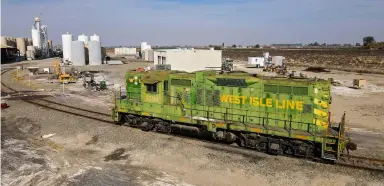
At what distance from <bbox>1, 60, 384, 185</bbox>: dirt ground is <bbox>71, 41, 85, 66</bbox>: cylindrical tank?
41.9m

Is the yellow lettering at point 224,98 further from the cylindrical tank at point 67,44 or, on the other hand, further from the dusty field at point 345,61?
the cylindrical tank at point 67,44

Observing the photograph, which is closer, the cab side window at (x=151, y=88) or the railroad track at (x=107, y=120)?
the railroad track at (x=107, y=120)

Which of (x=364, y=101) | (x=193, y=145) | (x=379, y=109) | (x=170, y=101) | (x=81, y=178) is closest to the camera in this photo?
(x=81, y=178)

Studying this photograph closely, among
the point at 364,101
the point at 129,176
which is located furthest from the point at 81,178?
the point at 364,101

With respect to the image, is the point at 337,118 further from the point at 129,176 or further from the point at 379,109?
the point at 129,176

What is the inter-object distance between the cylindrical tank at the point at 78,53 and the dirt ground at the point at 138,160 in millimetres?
41887

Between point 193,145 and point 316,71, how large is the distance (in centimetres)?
4175

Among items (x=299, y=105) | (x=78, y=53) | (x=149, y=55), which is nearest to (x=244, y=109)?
(x=299, y=105)

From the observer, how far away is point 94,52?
6047 cm

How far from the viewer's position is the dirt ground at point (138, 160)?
1103cm

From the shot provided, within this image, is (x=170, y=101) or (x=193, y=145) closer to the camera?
(x=193, y=145)

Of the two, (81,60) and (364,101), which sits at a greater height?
(81,60)

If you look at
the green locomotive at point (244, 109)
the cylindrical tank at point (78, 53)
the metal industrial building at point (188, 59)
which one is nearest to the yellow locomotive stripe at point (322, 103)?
the green locomotive at point (244, 109)

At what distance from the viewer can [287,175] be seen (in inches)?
442
